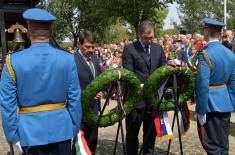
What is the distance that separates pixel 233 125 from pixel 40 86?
5.19 m

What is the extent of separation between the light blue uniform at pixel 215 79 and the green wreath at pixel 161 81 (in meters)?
0.28

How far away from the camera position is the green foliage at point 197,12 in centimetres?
3234

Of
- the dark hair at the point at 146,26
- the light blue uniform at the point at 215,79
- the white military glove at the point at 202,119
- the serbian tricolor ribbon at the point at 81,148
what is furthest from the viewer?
the dark hair at the point at 146,26

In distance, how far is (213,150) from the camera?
5.26m

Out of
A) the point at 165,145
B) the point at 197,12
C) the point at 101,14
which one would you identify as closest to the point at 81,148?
the point at 165,145

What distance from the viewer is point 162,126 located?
5.77m

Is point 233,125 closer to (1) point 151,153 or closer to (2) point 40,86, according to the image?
(1) point 151,153

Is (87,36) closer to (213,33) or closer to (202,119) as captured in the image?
(213,33)

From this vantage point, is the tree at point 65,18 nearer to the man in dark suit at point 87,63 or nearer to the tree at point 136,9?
the tree at point 136,9

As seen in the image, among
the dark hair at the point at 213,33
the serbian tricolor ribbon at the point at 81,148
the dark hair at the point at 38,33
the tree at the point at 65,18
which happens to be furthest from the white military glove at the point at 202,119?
the tree at the point at 65,18

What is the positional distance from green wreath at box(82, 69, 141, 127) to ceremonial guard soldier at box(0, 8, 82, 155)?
3.26ft

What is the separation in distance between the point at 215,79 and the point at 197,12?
103ft

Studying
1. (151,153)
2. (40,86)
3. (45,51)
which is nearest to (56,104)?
(40,86)

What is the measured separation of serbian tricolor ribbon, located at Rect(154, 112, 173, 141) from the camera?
5.74m
